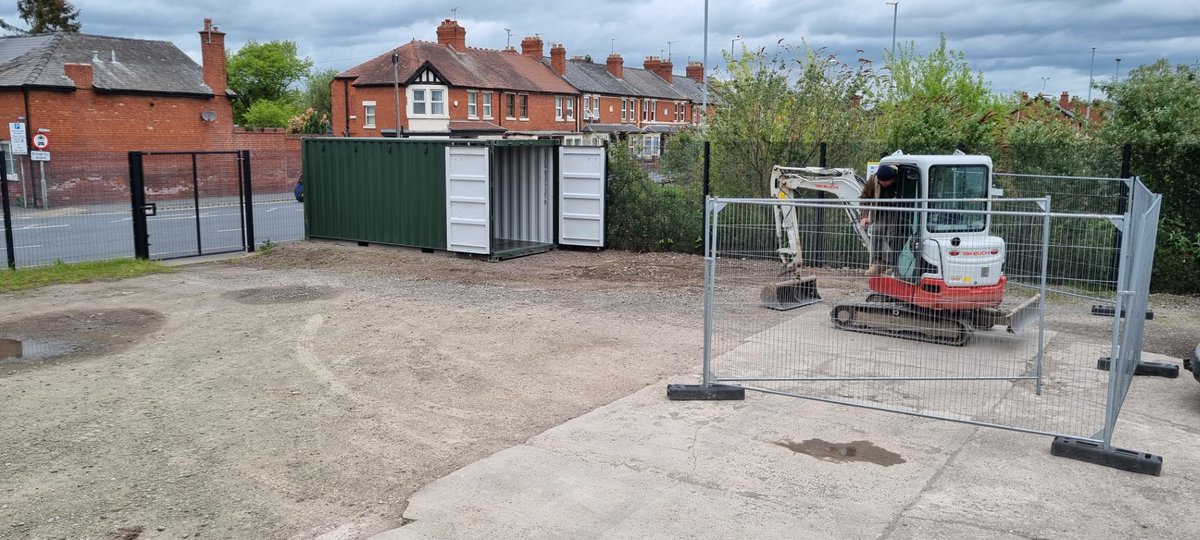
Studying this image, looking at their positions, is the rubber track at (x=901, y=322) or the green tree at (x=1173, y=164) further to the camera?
the green tree at (x=1173, y=164)

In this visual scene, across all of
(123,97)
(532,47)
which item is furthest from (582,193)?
(532,47)

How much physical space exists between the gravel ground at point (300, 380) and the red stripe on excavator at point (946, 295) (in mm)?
2261

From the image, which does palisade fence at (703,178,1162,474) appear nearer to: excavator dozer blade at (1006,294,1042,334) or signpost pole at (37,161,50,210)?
excavator dozer blade at (1006,294,1042,334)

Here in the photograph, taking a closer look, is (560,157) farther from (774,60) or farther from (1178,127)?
(1178,127)

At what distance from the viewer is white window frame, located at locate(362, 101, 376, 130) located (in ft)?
161

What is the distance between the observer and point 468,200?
53.4ft

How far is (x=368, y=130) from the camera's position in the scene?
163 ft

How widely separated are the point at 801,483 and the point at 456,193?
11.5 meters

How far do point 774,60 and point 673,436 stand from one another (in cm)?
1163

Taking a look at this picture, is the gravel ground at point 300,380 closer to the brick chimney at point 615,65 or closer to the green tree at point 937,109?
the green tree at point 937,109

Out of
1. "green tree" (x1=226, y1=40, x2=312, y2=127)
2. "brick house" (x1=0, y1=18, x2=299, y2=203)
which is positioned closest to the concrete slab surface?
"brick house" (x1=0, y1=18, x2=299, y2=203)

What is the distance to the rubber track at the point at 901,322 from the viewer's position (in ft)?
31.6

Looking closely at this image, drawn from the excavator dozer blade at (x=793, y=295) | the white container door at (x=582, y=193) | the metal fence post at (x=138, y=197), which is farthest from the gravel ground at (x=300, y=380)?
the white container door at (x=582, y=193)

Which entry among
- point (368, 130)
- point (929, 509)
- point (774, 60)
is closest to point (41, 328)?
point (929, 509)
